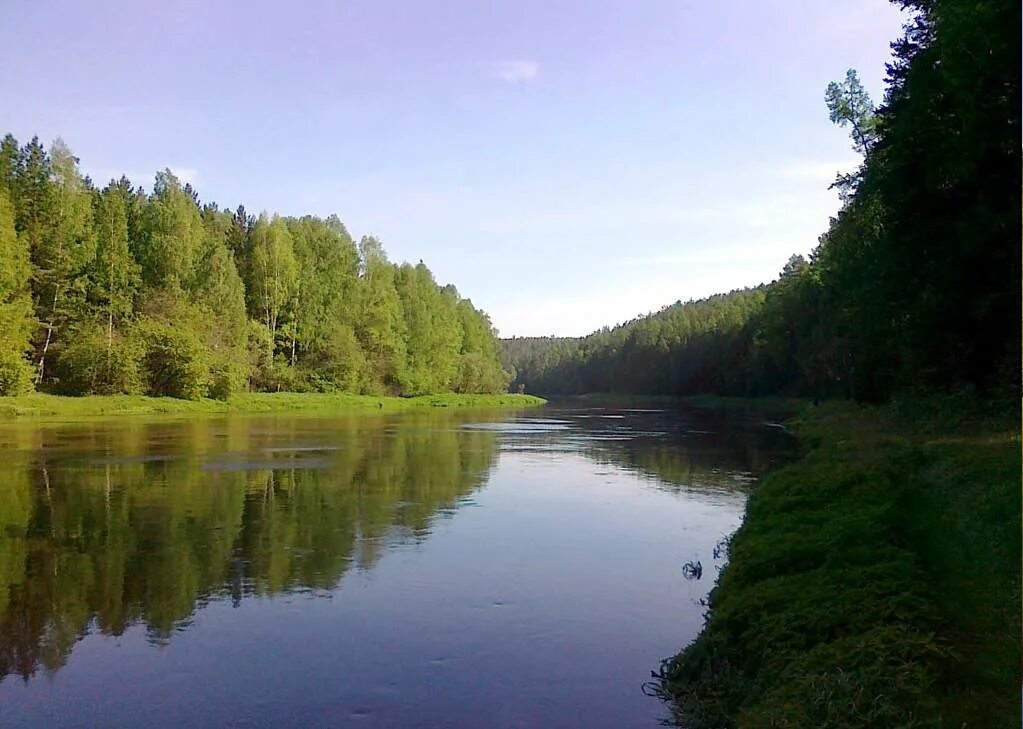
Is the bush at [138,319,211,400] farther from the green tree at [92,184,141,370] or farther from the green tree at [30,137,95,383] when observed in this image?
the green tree at [30,137,95,383]

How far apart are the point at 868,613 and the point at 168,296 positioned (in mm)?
65121

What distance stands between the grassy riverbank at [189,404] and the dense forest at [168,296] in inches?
68.6

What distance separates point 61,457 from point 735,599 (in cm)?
2547

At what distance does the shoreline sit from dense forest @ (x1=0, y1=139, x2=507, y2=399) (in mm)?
1667

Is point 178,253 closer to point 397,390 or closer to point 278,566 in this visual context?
point 397,390

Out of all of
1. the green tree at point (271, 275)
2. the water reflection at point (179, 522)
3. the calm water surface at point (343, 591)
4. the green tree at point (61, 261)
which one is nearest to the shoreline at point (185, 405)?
the green tree at point (61, 261)

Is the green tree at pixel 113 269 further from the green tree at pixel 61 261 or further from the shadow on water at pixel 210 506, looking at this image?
the shadow on water at pixel 210 506

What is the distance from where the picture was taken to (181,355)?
6203 cm

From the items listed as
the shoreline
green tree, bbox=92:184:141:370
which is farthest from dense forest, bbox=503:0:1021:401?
green tree, bbox=92:184:141:370

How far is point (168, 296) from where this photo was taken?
2579 inches

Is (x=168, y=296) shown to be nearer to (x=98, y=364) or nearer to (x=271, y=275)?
(x=98, y=364)

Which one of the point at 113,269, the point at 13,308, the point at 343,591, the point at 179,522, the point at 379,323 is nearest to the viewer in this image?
the point at 343,591

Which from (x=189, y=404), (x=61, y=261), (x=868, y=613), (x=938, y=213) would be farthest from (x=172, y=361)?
(x=868, y=613)

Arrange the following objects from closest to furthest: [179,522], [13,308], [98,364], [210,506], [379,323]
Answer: [179,522] → [210,506] → [13,308] → [98,364] → [379,323]
